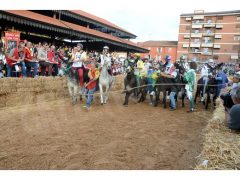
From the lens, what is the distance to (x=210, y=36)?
6956cm

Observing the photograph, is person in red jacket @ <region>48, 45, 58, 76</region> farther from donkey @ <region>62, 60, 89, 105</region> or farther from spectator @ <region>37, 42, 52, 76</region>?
donkey @ <region>62, 60, 89, 105</region>

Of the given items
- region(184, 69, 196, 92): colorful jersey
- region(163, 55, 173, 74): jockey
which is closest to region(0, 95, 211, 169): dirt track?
region(184, 69, 196, 92): colorful jersey

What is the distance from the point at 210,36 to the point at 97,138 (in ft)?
232

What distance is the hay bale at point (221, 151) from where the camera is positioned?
11.2 ft

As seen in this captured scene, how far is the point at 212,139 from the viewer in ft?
14.1

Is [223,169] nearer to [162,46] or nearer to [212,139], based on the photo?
[212,139]

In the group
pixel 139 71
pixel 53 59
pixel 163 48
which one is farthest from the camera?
pixel 163 48

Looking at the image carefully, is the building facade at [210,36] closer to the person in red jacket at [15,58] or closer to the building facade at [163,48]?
the building facade at [163,48]

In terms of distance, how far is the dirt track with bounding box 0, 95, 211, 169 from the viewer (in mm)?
4734

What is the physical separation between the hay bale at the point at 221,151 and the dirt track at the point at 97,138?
79cm

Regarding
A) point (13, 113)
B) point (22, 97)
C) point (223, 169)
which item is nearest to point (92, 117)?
point (13, 113)

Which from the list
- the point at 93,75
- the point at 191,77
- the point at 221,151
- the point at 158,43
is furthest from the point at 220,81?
the point at 158,43

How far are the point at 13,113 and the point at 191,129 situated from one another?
6.15m

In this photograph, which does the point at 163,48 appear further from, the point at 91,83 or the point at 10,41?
the point at 91,83
